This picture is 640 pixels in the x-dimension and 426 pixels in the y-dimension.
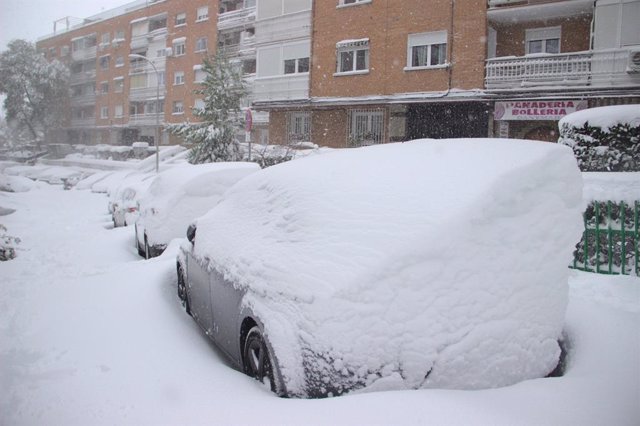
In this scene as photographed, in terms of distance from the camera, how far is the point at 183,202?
24.3 ft

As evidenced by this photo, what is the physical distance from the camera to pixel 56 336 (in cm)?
358

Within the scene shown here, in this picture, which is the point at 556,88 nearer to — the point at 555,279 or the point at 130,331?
the point at 555,279

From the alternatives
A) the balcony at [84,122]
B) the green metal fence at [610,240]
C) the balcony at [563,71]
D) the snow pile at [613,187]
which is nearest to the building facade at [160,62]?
the balcony at [84,122]

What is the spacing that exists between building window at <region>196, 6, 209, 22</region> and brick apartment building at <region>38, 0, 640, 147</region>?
7575mm

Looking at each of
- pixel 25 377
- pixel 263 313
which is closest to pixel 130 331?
pixel 25 377

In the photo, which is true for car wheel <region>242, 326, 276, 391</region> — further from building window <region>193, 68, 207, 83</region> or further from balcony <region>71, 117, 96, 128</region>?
building window <region>193, 68, 207, 83</region>

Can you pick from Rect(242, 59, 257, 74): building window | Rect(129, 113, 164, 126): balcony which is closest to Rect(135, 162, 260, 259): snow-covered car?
Rect(129, 113, 164, 126): balcony

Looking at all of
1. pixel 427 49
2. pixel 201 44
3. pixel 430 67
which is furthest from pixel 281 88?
pixel 201 44

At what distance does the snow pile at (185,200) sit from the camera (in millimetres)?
7402

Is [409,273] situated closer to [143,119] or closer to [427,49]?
[427,49]

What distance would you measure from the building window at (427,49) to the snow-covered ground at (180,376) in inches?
538

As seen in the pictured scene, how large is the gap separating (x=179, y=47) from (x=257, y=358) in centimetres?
3357

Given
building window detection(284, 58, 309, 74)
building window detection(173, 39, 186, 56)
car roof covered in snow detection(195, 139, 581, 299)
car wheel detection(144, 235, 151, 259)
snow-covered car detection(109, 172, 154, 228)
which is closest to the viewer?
car roof covered in snow detection(195, 139, 581, 299)

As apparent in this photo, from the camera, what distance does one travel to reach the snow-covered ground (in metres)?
2.16
